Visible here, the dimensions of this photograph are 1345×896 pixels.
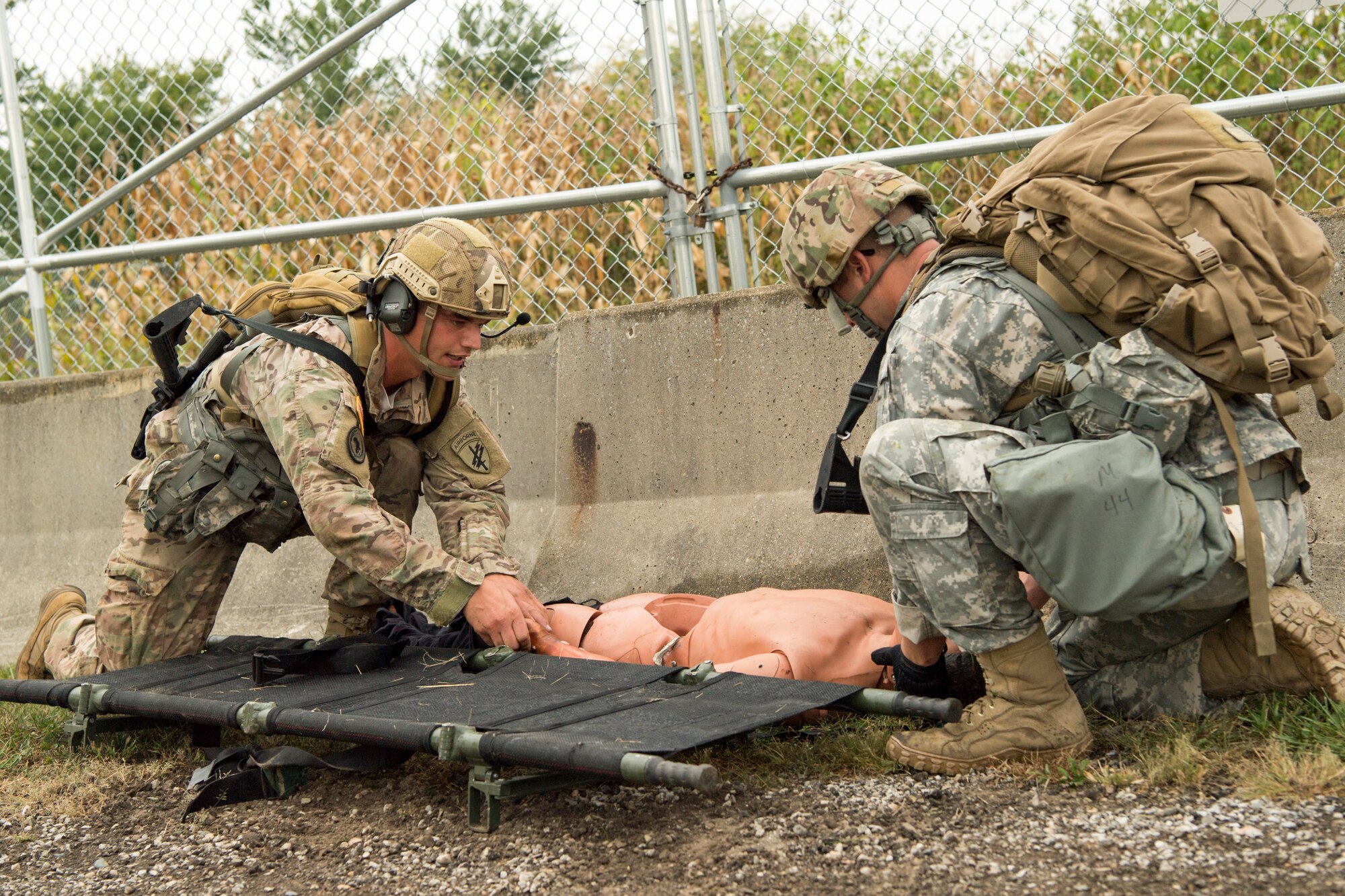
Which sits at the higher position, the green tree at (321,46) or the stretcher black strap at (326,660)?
the green tree at (321,46)

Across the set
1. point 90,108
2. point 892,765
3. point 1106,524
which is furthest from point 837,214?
point 90,108

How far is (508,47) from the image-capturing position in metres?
5.39

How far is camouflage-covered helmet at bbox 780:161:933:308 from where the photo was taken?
3250 mm

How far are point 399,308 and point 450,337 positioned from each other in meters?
0.19

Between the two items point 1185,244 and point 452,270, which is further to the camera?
point 452,270

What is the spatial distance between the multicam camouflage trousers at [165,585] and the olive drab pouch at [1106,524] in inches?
87.5

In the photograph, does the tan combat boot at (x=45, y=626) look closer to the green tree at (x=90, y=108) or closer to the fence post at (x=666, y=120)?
the green tree at (x=90, y=108)

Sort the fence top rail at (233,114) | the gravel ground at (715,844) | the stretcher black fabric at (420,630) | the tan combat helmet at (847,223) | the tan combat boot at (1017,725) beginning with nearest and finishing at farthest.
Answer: the gravel ground at (715,844)
the tan combat boot at (1017,725)
the tan combat helmet at (847,223)
the stretcher black fabric at (420,630)
the fence top rail at (233,114)

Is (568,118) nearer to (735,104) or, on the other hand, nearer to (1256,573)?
(735,104)

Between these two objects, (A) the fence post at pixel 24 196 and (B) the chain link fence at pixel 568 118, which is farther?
(A) the fence post at pixel 24 196

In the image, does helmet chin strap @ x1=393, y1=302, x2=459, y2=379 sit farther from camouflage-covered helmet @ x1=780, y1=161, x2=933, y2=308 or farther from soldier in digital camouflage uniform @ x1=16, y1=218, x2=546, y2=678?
camouflage-covered helmet @ x1=780, y1=161, x2=933, y2=308

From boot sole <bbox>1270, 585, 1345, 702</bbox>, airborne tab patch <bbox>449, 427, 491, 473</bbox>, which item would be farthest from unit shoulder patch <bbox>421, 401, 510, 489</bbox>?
boot sole <bbox>1270, 585, 1345, 702</bbox>

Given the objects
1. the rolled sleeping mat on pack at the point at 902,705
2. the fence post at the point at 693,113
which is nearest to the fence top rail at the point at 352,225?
the fence post at the point at 693,113

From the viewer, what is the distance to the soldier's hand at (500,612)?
12.0 feet
